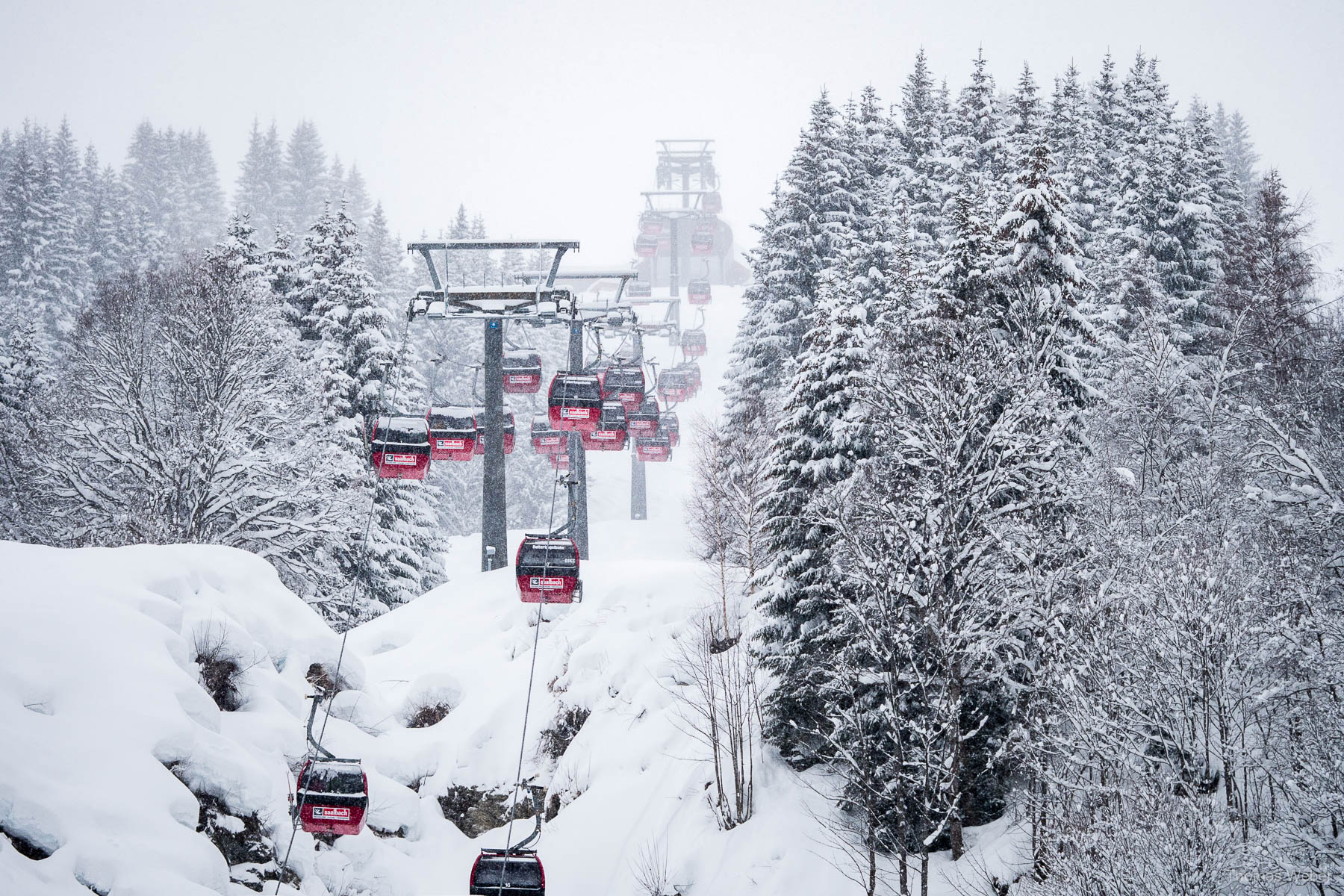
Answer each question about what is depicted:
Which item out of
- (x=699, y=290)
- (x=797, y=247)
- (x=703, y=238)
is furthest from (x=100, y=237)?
(x=797, y=247)

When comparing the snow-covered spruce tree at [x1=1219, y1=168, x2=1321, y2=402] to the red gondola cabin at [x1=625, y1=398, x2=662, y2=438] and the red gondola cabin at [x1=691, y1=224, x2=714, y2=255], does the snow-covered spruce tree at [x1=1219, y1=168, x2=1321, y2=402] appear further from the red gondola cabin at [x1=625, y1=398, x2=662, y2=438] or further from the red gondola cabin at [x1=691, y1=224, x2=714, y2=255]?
the red gondola cabin at [x1=691, y1=224, x2=714, y2=255]

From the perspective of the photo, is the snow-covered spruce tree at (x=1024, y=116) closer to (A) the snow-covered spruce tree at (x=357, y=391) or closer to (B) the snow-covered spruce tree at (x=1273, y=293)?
(B) the snow-covered spruce tree at (x=1273, y=293)

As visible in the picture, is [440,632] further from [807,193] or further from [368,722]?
[807,193]

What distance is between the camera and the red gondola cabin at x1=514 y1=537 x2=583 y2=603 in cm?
1934

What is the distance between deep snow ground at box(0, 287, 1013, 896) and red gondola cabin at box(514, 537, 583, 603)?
2677 mm

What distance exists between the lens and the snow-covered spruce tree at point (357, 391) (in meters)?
28.0

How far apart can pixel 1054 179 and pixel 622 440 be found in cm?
1256

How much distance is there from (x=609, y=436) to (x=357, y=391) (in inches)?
352

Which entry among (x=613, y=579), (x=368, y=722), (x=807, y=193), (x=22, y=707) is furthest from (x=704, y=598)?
(x=22, y=707)

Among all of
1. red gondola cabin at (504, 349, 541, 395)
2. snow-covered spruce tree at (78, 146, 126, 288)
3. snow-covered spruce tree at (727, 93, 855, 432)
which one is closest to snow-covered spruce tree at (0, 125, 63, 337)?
snow-covered spruce tree at (78, 146, 126, 288)

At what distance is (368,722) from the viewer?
17.3m

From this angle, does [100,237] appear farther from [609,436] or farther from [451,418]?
[609,436]

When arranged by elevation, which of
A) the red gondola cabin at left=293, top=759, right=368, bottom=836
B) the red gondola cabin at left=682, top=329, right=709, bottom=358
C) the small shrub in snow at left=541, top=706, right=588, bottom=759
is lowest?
the small shrub in snow at left=541, top=706, right=588, bottom=759

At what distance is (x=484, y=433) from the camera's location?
2344 cm
